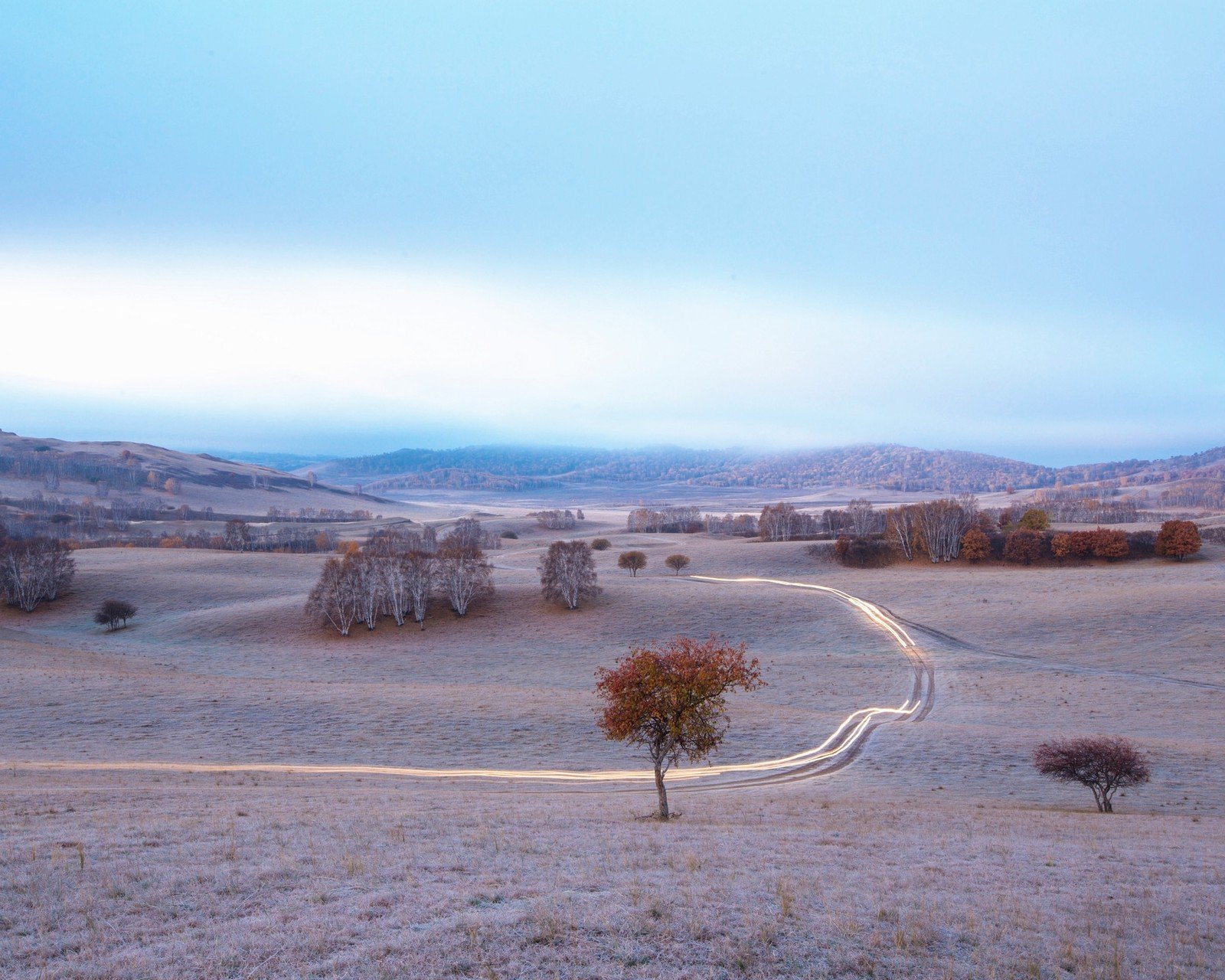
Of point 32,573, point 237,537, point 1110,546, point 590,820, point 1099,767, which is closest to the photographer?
point 590,820

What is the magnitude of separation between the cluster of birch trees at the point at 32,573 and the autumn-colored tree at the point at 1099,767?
83069 mm

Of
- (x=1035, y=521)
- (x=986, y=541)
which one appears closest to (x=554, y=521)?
(x=1035, y=521)

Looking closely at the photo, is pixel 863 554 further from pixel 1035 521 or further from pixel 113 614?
pixel 113 614

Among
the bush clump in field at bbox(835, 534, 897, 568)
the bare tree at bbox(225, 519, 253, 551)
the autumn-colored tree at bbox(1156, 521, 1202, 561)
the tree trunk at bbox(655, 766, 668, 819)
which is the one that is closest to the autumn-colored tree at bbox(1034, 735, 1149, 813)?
the tree trunk at bbox(655, 766, 668, 819)

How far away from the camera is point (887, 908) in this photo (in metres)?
10.4

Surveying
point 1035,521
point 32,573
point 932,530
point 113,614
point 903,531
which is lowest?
point 113,614

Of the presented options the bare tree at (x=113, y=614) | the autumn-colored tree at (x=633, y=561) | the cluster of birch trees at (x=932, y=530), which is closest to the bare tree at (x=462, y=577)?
the autumn-colored tree at (x=633, y=561)

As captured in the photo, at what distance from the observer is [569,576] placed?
2518 inches

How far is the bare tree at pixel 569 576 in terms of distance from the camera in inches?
2525

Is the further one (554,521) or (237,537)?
(554,521)

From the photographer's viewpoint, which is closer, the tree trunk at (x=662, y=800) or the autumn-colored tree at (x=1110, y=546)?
the tree trunk at (x=662, y=800)

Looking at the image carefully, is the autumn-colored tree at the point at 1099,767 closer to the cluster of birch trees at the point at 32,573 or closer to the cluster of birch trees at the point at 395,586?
the cluster of birch trees at the point at 395,586

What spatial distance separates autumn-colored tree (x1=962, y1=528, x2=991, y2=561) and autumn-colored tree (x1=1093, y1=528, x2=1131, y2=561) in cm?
1146

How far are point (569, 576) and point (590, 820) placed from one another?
4663 centimetres
